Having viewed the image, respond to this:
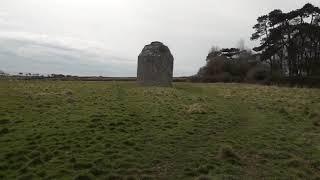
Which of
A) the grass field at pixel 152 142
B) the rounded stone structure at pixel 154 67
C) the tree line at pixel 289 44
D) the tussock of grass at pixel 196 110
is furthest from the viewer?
the tree line at pixel 289 44

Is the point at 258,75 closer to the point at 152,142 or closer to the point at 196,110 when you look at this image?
the point at 196,110

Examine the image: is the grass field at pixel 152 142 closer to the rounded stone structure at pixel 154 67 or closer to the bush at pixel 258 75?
the rounded stone structure at pixel 154 67

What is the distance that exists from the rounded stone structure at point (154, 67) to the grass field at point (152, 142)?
23.6 meters

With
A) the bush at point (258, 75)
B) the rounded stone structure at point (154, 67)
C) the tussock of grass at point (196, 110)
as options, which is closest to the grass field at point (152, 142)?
the tussock of grass at point (196, 110)

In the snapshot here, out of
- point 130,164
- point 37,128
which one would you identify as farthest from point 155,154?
point 37,128

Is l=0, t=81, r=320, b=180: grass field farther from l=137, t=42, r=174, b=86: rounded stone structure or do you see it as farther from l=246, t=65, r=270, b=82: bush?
l=246, t=65, r=270, b=82: bush

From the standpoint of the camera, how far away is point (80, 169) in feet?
43.2

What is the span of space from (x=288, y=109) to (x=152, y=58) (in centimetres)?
2416

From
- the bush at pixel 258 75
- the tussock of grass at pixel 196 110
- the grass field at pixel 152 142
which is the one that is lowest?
the grass field at pixel 152 142

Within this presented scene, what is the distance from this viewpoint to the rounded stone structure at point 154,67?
51.1 meters

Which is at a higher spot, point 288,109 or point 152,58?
point 152,58

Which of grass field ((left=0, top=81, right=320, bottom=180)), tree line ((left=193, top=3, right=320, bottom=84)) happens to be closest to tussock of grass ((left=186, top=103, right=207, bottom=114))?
grass field ((left=0, top=81, right=320, bottom=180))

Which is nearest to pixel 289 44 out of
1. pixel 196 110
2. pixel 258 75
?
pixel 258 75

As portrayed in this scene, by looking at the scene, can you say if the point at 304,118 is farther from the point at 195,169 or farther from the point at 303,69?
the point at 303,69
